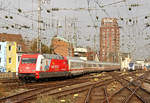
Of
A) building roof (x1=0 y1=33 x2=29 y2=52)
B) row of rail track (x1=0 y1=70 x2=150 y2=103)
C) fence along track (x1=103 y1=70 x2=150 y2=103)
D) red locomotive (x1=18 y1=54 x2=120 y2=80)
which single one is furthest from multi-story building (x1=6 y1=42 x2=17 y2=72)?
fence along track (x1=103 y1=70 x2=150 y2=103)

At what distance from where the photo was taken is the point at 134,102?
1231 centimetres

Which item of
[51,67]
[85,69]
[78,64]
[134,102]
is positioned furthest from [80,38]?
[134,102]

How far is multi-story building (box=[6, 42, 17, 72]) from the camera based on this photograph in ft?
165

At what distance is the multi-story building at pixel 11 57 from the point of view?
165 ft

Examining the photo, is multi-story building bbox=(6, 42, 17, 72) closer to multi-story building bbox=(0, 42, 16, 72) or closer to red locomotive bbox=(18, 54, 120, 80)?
multi-story building bbox=(0, 42, 16, 72)

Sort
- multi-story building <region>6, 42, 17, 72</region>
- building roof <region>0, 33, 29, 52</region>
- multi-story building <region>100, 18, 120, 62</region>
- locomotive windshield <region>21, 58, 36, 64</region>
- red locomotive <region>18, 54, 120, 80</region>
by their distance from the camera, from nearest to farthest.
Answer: red locomotive <region>18, 54, 120, 80</region>, locomotive windshield <region>21, 58, 36, 64</region>, multi-story building <region>100, 18, 120, 62</region>, multi-story building <region>6, 42, 17, 72</region>, building roof <region>0, 33, 29, 52</region>

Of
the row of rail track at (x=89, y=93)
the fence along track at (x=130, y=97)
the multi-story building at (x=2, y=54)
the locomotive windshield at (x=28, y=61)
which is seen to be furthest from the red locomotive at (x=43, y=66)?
the multi-story building at (x=2, y=54)

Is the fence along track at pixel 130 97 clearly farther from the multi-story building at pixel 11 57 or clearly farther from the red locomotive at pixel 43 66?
the multi-story building at pixel 11 57

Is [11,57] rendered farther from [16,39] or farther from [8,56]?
[16,39]

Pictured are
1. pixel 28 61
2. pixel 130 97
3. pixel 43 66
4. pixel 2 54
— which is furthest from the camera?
pixel 2 54

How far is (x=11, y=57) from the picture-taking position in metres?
51.5

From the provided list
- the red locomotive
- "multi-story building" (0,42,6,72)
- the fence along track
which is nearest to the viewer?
the fence along track

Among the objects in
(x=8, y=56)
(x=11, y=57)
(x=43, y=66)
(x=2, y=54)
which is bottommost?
(x=43, y=66)

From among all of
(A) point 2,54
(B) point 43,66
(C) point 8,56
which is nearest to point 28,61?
(B) point 43,66
